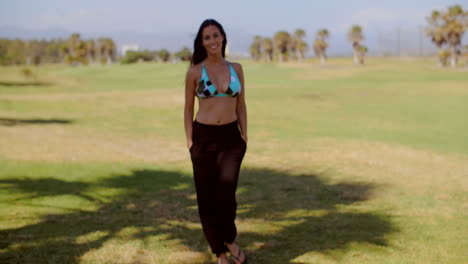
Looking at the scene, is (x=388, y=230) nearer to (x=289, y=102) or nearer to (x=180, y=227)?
(x=180, y=227)

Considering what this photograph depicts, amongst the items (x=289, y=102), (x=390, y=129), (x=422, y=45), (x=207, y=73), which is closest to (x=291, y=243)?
(x=207, y=73)

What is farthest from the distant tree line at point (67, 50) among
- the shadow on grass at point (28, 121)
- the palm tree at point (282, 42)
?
the shadow on grass at point (28, 121)

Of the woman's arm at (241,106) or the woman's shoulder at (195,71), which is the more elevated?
the woman's shoulder at (195,71)

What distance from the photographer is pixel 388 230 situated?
793 cm

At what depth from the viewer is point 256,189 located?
1117 centimetres

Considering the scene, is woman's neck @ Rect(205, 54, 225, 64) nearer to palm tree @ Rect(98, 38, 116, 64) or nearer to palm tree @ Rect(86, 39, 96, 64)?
palm tree @ Rect(86, 39, 96, 64)

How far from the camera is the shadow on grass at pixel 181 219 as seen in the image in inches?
271

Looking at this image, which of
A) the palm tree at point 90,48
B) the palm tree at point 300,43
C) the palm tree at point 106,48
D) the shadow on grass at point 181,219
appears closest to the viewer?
the shadow on grass at point 181,219

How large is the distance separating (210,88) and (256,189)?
18.9 feet

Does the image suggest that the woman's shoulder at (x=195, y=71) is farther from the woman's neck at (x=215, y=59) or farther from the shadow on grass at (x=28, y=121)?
the shadow on grass at (x=28, y=121)

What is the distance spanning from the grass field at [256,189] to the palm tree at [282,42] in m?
95.8

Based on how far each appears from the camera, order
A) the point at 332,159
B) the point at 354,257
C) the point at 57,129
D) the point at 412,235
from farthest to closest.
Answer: the point at 57,129
the point at 332,159
the point at 412,235
the point at 354,257

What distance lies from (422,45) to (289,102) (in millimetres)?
98216

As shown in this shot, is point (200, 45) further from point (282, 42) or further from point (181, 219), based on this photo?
point (282, 42)
